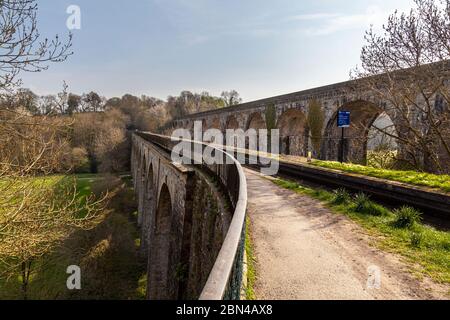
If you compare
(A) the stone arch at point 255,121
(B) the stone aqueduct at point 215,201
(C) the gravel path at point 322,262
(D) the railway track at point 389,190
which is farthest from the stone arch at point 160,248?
(A) the stone arch at point 255,121

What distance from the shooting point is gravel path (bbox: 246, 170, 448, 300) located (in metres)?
2.87

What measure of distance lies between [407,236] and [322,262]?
6.00 ft

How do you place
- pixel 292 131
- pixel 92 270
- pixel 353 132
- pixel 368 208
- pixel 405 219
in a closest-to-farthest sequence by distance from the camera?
pixel 405 219, pixel 368 208, pixel 92 270, pixel 353 132, pixel 292 131

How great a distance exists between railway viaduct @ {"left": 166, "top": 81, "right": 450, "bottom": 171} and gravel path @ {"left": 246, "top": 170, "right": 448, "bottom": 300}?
6937mm

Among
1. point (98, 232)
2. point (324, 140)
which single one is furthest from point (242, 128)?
point (98, 232)

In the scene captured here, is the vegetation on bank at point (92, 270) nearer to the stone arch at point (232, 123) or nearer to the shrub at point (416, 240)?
the shrub at point (416, 240)

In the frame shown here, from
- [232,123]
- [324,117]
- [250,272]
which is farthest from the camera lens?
[232,123]

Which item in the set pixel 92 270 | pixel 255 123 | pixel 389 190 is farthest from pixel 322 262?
pixel 255 123

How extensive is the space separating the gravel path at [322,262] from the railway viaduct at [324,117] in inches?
273

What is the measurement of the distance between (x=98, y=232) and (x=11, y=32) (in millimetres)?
15261

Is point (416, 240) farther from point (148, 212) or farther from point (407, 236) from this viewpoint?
point (148, 212)

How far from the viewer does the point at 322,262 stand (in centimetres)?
355

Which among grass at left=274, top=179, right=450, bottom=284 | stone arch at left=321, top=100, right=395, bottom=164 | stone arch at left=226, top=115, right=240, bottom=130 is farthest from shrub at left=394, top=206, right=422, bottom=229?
stone arch at left=226, top=115, right=240, bottom=130
